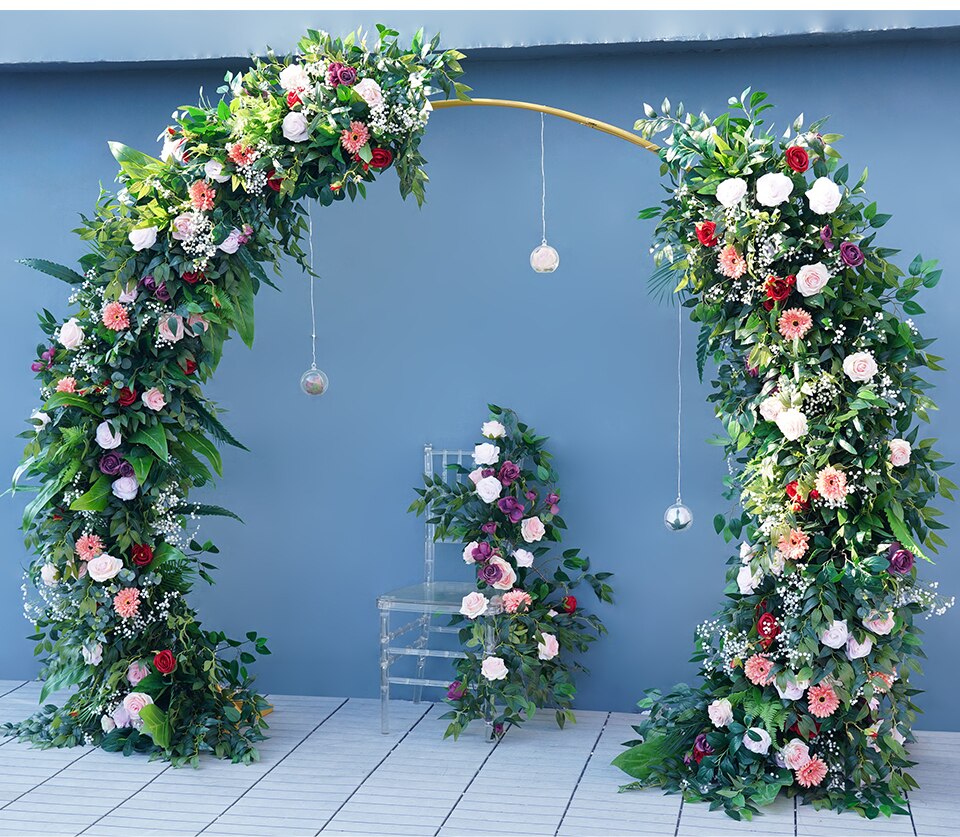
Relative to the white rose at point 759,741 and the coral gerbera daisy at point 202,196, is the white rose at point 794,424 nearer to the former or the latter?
the white rose at point 759,741

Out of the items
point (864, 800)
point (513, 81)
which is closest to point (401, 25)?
point (513, 81)

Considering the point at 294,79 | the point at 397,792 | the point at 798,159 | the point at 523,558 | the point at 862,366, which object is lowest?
the point at 397,792

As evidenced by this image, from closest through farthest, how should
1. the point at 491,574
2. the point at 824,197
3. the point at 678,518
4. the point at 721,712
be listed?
the point at 824,197 → the point at 721,712 → the point at 678,518 → the point at 491,574

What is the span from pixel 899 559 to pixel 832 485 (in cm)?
26

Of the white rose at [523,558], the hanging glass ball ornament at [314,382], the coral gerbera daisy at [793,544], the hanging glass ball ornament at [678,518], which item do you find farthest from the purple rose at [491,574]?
the coral gerbera daisy at [793,544]

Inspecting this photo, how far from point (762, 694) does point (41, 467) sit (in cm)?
220

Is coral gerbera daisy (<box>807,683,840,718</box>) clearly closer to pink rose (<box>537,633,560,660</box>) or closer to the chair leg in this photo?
pink rose (<box>537,633,560,660</box>)

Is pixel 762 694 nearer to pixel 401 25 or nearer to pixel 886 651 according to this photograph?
pixel 886 651

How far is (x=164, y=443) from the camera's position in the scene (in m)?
3.39

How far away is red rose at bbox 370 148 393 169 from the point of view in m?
3.23

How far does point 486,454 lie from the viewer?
388 centimetres

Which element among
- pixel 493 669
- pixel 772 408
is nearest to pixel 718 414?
pixel 772 408

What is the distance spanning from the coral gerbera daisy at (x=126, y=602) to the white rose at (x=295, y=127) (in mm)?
1434

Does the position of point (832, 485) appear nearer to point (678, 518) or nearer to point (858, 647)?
point (858, 647)
